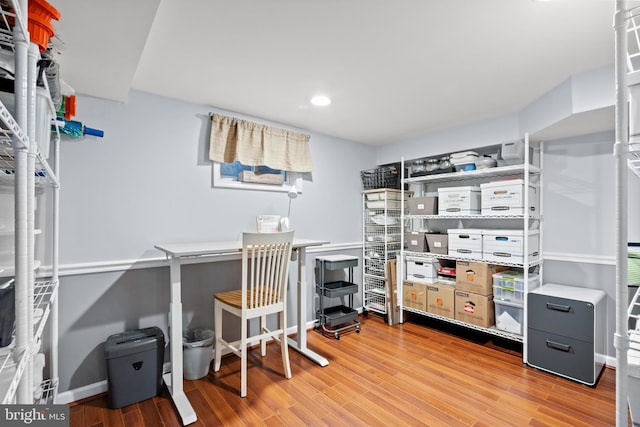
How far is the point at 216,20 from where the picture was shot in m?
1.49

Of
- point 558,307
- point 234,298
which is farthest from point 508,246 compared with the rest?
point 234,298

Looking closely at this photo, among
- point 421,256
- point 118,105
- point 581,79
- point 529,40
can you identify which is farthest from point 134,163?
point 581,79

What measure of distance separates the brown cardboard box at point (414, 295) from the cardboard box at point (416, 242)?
1.27 feet

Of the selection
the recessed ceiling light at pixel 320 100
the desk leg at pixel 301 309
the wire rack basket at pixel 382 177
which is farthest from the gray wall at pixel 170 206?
the recessed ceiling light at pixel 320 100

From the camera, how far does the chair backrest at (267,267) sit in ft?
6.74

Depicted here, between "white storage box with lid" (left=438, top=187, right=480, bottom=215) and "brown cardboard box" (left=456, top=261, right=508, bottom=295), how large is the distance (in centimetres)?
52

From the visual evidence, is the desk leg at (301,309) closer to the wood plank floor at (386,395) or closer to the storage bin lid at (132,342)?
the wood plank floor at (386,395)

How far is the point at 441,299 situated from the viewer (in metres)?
3.10

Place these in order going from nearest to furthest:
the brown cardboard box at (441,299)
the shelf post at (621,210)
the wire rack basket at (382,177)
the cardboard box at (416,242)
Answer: the shelf post at (621,210) < the brown cardboard box at (441,299) < the cardboard box at (416,242) < the wire rack basket at (382,177)

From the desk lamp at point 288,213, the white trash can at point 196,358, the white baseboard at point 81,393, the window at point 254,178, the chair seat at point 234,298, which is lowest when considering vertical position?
the white baseboard at point 81,393

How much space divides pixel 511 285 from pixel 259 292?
223 cm

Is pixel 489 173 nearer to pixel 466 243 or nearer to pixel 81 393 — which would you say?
pixel 466 243

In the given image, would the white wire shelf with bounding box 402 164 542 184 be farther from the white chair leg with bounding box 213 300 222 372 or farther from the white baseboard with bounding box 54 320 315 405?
the white baseboard with bounding box 54 320 315 405

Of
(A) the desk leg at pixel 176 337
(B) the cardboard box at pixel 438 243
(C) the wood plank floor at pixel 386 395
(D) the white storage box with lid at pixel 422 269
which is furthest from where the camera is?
(D) the white storage box with lid at pixel 422 269
